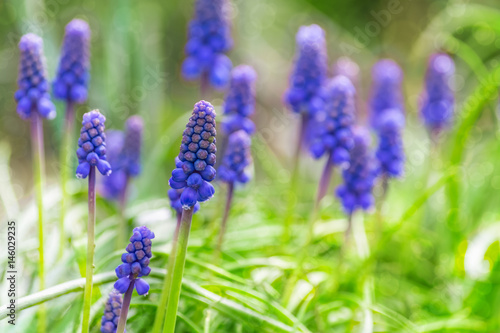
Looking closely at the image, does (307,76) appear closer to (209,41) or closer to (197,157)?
(209,41)

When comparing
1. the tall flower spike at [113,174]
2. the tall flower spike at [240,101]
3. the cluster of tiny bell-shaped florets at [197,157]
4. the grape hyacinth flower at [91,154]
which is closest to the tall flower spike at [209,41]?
the tall flower spike at [240,101]

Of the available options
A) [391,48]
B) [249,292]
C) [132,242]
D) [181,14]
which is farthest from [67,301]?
[391,48]

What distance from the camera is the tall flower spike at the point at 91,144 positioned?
7.09ft

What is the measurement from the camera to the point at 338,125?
3211 mm

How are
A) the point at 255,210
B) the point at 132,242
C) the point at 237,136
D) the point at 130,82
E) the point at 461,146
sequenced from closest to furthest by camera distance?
the point at 132,242 → the point at 237,136 → the point at 461,146 → the point at 255,210 → the point at 130,82

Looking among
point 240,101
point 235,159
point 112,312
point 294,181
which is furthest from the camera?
point 294,181

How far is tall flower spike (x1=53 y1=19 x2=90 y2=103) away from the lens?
119 inches

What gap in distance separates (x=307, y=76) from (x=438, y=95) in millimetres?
1276

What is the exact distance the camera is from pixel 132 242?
6.61 ft

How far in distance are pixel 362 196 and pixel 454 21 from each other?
2.09 metres

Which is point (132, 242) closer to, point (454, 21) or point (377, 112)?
point (377, 112)

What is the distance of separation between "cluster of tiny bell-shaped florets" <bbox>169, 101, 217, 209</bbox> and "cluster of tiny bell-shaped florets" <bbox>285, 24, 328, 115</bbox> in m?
1.57

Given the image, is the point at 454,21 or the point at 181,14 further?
the point at 181,14

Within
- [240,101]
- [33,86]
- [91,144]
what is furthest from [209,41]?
[91,144]
